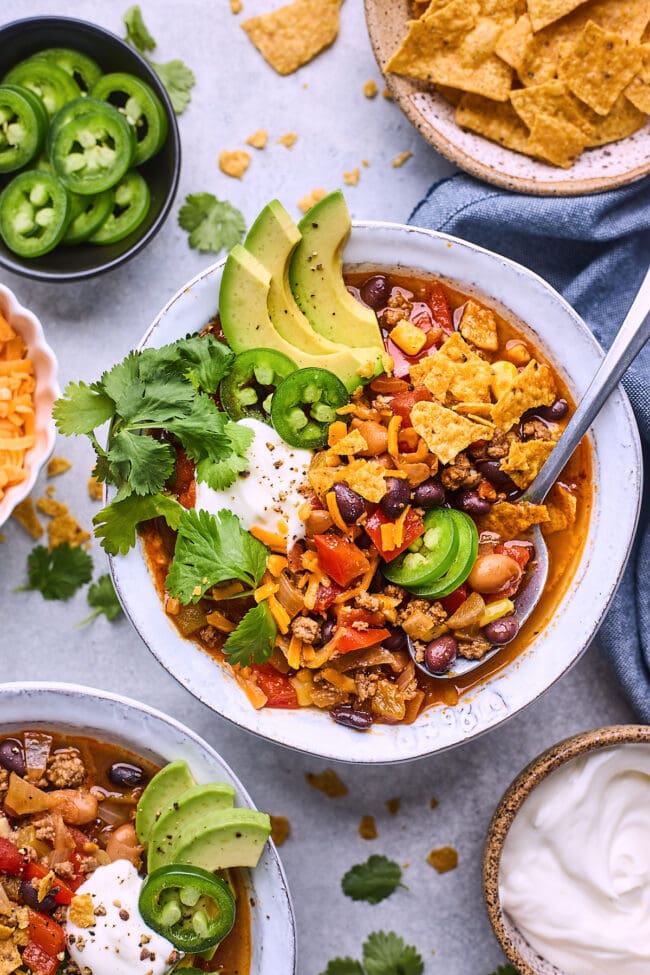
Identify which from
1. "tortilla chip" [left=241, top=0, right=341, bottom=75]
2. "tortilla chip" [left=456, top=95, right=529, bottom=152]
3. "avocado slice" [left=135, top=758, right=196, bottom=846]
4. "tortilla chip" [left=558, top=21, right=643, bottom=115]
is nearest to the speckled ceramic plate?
"tortilla chip" [left=456, top=95, right=529, bottom=152]

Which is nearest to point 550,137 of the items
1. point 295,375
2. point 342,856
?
point 295,375

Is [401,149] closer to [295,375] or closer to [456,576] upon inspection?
[295,375]

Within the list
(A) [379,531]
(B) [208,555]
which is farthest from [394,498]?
(B) [208,555]

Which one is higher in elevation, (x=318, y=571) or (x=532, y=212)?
(x=532, y=212)

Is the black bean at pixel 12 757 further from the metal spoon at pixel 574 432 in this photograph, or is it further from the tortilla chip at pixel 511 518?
the tortilla chip at pixel 511 518

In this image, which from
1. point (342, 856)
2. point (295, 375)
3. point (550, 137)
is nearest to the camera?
point (295, 375)

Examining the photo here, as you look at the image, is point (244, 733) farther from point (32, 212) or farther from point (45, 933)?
point (32, 212)

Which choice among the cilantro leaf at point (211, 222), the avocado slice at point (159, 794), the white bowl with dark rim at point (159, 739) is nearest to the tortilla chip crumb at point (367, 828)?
the white bowl with dark rim at point (159, 739)
